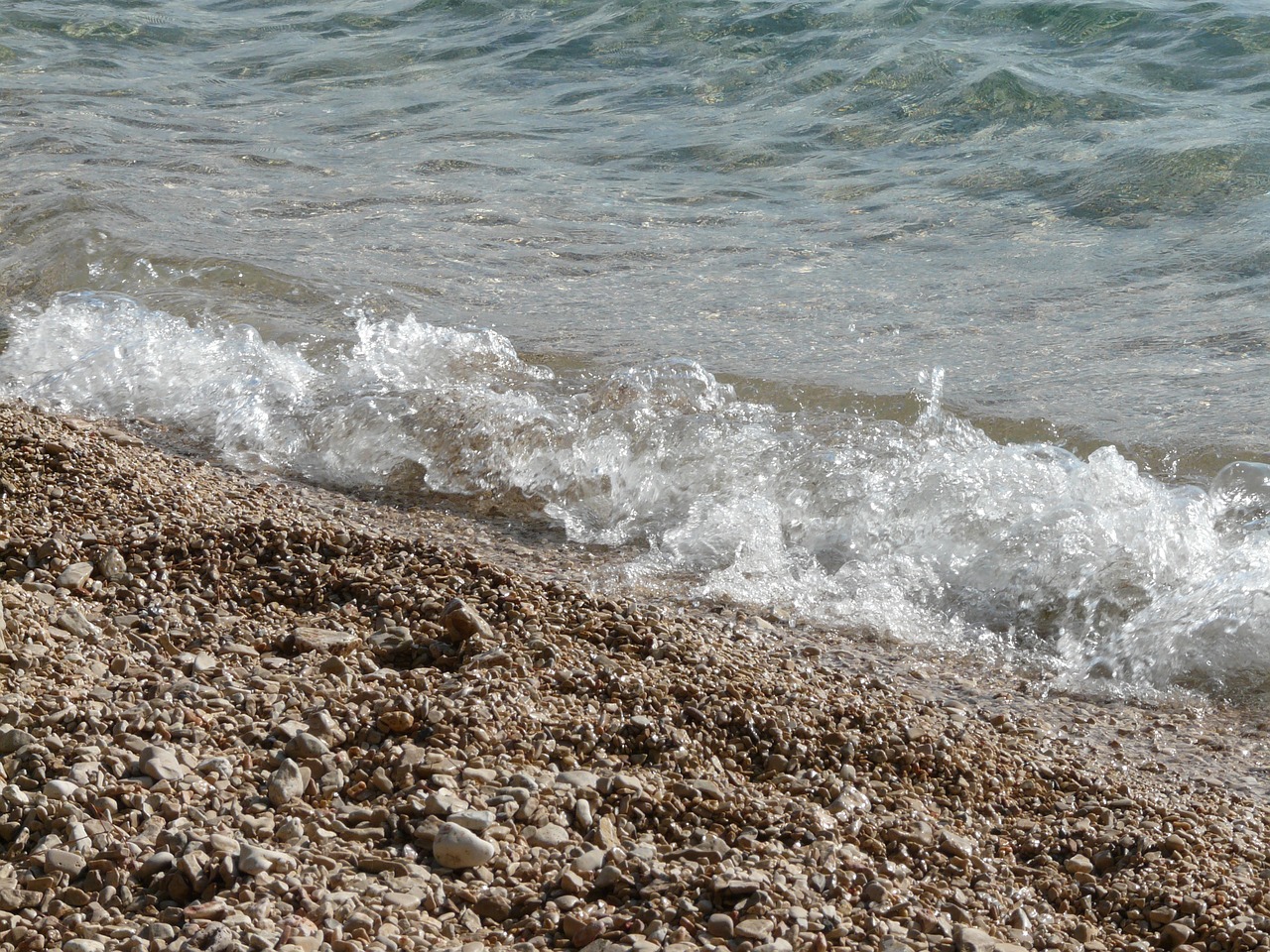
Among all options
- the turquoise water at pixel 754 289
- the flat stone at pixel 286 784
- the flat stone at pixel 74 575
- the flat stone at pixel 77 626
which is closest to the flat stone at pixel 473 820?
the flat stone at pixel 286 784

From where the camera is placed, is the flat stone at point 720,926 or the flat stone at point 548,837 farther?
the flat stone at point 548,837

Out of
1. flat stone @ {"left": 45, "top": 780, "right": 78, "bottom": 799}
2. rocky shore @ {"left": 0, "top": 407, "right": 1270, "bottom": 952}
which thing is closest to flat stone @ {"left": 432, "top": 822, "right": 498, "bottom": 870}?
rocky shore @ {"left": 0, "top": 407, "right": 1270, "bottom": 952}

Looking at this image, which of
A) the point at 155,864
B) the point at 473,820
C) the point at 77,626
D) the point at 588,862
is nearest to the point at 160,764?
the point at 155,864

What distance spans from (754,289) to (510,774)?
13.5ft

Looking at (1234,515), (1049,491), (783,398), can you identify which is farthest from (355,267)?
(1234,515)

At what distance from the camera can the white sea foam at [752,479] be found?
3.75m

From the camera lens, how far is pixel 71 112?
945cm

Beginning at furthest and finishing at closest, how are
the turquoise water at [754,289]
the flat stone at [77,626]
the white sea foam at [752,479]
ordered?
the turquoise water at [754,289] → the white sea foam at [752,479] → the flat stone at [77,626]

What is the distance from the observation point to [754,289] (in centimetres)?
624

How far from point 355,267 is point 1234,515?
427 centimetres

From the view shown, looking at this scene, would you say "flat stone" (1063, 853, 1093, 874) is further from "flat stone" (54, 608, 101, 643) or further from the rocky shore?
"flat stone" (54, 608, 101, 643)

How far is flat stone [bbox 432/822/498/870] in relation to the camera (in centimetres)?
222

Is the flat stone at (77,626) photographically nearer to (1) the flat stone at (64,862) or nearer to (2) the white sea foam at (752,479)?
(1) the flat stone at (64,862)

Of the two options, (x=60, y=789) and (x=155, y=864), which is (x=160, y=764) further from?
(x=155, y=864)
